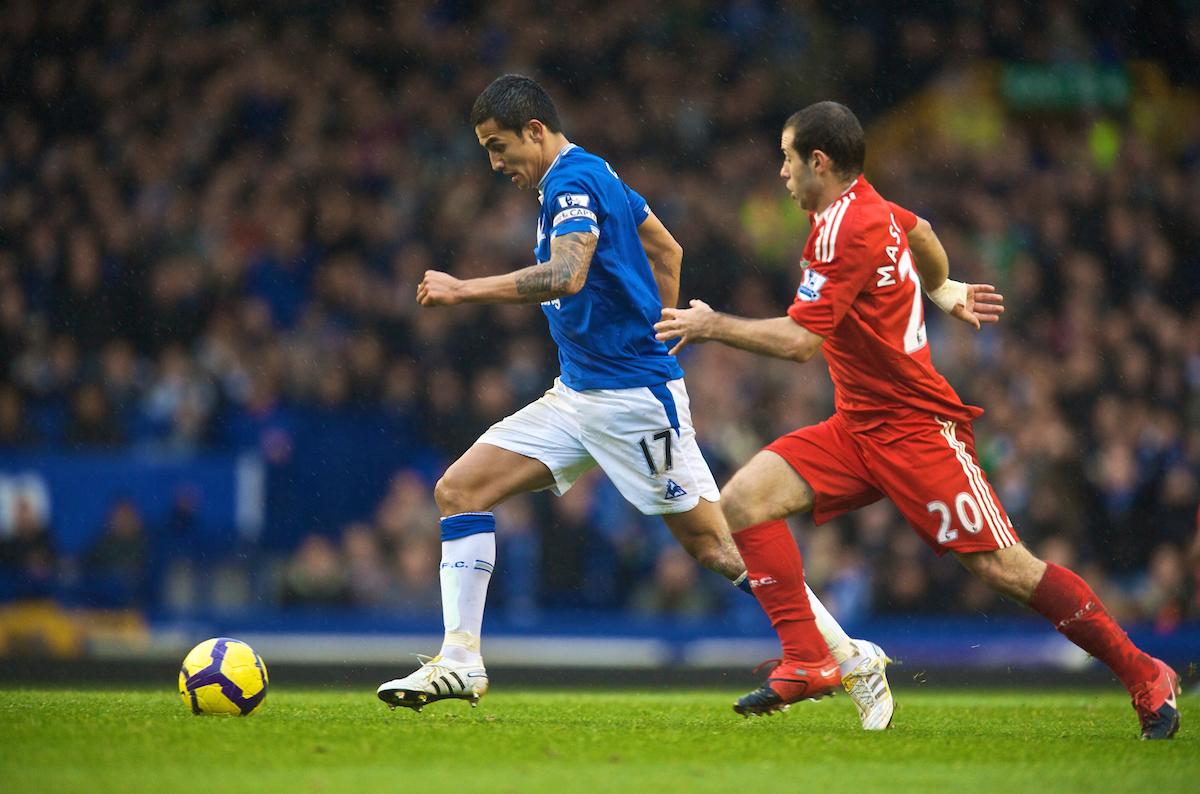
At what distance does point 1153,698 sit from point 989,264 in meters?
9.77

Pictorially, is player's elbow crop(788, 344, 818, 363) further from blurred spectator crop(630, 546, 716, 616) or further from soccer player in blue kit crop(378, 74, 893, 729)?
blurred spectator crop(630, 546, 716, 616)

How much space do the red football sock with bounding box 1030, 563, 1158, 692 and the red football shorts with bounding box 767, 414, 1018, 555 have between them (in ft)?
0.71

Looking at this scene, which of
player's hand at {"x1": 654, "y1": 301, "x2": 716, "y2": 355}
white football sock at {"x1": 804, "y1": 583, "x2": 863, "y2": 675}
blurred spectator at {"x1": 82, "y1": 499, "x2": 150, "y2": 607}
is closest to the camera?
player's hand at {"x1": 654, "y1": 301, "x2": 716, "y2": 355}

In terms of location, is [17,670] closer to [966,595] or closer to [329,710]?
[329,710]

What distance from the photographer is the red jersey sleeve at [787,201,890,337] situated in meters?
4.60

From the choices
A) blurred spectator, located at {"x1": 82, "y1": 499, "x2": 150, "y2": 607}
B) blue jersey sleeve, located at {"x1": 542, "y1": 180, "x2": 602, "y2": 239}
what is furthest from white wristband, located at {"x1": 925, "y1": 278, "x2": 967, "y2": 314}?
blurred spectator, located at {"x1": 82, "y1": 499, "x2": 150, "y2": 607}

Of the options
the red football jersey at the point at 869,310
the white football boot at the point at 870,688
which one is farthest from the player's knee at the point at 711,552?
the red football jersey at the point at 869,310

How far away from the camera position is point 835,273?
4641 millimetres

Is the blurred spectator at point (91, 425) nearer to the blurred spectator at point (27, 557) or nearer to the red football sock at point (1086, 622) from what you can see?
the blurred spectator at point (27, 557)

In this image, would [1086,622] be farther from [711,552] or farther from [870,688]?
[711,552]

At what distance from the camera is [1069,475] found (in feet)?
36.3

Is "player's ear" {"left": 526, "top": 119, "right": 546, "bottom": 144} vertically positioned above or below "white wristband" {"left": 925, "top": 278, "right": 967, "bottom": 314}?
above

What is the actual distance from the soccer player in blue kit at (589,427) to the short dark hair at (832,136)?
0.85 m

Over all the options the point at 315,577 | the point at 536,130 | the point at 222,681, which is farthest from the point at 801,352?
the point at 315,577
